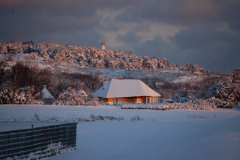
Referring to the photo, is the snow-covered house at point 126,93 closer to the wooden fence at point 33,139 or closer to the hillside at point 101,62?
the wooden fence at point 33,139

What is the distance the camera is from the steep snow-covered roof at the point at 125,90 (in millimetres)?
36469

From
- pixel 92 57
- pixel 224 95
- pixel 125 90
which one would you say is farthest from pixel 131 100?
pixel 92 57

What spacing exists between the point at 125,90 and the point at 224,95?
597 inches

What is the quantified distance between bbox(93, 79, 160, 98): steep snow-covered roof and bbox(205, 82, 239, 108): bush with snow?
8.76 m

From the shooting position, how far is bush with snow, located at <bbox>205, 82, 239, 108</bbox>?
35.3 meters

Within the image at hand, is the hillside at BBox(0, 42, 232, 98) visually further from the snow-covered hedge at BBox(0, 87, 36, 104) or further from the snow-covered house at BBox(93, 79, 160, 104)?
the snow-covered hedge at BBox(0, 87, 36, 104)

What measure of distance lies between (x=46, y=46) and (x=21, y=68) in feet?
335

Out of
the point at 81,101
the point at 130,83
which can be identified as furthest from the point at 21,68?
the point at 130,83

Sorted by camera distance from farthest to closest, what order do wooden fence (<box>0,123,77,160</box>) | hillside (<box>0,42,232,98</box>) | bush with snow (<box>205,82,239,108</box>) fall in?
hillside (<box>0,42,232,98</box>), bush with snow (<box>205,82,239,108</box>), wooden fence (<box>0,123,77,160</box>)

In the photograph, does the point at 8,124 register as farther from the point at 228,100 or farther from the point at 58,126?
the point at 228,100

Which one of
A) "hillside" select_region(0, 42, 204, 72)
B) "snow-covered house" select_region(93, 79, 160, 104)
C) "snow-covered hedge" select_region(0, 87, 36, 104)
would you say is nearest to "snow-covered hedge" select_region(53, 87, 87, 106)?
"snow-covered hedge" select_region(0, 87, 36, 104)

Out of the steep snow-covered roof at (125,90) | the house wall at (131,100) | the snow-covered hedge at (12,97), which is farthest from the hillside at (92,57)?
the snow-covered hedge at (12,97)

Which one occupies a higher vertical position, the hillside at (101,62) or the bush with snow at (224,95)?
the hillside at (101,62)

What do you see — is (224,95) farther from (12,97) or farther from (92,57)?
(92,57)
